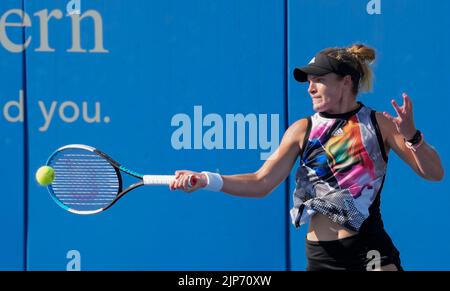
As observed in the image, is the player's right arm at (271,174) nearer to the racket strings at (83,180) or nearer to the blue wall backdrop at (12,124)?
the racket strings at (83,180)

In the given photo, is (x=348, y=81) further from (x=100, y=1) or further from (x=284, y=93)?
(x=100, y=1)

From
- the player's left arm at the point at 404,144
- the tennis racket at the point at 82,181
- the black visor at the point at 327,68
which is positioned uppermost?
the black visor at the point at 327,68

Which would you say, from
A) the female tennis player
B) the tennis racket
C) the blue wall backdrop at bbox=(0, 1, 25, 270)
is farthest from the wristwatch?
the blue wall backdrop at bbox=(0, 1, 25, 270)

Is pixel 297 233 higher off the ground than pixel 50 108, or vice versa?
pixel 50 108

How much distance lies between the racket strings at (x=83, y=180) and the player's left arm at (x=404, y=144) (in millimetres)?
1175

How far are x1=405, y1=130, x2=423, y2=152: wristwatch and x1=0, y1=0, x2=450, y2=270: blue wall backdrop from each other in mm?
975

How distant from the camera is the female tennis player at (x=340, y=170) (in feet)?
10.4

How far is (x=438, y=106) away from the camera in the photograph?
4012 millimetres

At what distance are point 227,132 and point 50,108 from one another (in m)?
0.88

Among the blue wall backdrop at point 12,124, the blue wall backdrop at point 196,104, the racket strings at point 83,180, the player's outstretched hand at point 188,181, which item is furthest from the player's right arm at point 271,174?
the blue wall backdrop at point 12,124

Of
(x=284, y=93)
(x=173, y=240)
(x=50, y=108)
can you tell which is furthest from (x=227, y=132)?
(x=50, y=108)

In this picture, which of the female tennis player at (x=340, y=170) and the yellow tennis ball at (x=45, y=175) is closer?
the female tennis player at (x=340, y=170)

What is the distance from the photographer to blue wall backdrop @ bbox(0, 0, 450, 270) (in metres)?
4.01
